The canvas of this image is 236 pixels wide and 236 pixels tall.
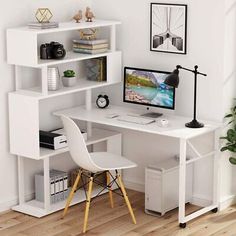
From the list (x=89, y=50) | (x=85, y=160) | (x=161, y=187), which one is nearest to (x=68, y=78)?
(x=89, y=50)

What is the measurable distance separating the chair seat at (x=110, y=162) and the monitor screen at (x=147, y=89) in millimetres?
565

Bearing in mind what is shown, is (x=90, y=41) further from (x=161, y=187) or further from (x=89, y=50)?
(x=161, y=187)

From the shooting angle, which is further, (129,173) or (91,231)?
(129,173)

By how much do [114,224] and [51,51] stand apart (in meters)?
1.34

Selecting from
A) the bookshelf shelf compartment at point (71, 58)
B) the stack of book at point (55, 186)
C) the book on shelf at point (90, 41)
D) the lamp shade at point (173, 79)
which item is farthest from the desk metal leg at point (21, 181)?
the lamp shade at point (173, 79)

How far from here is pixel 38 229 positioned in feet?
16.1

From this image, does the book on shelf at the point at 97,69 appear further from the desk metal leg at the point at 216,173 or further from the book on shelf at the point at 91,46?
the desk metal leg at the point at 216,173

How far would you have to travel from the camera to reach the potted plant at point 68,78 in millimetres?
5277

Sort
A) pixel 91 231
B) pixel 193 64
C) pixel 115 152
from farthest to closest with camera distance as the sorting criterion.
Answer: pixel 115 152, pixel 193 64, pixel 91 231

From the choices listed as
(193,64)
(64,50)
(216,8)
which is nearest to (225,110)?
(193,64)

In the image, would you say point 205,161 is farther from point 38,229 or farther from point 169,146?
point 38,229

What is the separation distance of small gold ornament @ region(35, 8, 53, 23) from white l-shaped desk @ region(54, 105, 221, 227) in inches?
30.3

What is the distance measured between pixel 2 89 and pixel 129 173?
1.36 meters

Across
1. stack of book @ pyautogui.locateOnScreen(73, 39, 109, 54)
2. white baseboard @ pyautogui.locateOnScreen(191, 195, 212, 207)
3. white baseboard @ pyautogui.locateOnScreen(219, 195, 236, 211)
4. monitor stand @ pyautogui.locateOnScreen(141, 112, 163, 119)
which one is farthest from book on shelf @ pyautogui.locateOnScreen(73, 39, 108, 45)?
white baseboard @ pyautogui.locateOnScreen(219, 195, 236, 211)
